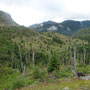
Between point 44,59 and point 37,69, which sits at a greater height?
point 37,69

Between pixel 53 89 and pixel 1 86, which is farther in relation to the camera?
pixel 1 86

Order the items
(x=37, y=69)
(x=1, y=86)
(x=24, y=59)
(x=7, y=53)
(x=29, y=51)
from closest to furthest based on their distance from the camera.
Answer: (x=1, y=86)
(x=37, y=69)
(x=7, y=53)
(x=24, y=59)
(x=29, y=51)

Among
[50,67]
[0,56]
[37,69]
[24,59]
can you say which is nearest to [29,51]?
[24,59]

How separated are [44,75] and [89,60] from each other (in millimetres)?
52652

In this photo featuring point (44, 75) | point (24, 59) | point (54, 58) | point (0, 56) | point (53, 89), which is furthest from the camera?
point (24, 59)

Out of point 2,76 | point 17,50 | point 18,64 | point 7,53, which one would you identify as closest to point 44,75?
point 2,76

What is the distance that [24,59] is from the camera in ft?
234

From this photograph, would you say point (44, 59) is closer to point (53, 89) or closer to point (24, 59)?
point (24, 59)

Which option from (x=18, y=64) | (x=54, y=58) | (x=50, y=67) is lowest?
(x=18, y=64)

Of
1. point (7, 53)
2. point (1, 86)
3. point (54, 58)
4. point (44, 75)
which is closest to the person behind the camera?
point (1, 86)

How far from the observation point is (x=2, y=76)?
75.2 ft

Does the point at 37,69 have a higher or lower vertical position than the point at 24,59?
higher

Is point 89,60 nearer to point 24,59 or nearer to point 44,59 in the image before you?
point 44,59

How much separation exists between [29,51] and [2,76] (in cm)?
5514
